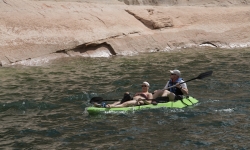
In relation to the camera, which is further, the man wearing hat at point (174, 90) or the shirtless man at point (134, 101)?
the man wearing hat at point (174, 90)

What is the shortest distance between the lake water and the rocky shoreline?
38.1 inches

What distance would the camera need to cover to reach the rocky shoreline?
19.1 meters

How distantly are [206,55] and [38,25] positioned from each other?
23.7ft

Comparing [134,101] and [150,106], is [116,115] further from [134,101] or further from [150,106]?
[150,106]

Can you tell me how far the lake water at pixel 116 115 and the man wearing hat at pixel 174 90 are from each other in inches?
21.8

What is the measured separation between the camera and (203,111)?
1131 cm

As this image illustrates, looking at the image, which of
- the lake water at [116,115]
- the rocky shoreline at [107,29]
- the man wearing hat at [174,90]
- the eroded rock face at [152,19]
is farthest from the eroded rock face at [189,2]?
the man wearing hat at [174,90]

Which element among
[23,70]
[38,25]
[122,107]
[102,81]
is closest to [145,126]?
[122,107]

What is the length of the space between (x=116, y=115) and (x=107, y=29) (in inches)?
406

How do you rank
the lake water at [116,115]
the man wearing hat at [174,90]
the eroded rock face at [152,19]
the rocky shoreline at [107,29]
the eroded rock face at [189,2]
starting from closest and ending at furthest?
the lake water at [116,115]
the man wearing hat at [174,90]
the rocky shoreline at [107,29]
the eroded rock face at [152,19]
the eroded rock face at [189,2]

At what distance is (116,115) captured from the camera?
436 inches

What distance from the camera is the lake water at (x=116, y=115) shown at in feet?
30.0

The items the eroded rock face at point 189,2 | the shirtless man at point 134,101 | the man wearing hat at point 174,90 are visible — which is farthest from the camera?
the eroded rock face at point 189,2

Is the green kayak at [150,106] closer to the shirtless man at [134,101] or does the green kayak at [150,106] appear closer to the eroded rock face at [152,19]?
the shirtless man at [134,101]
